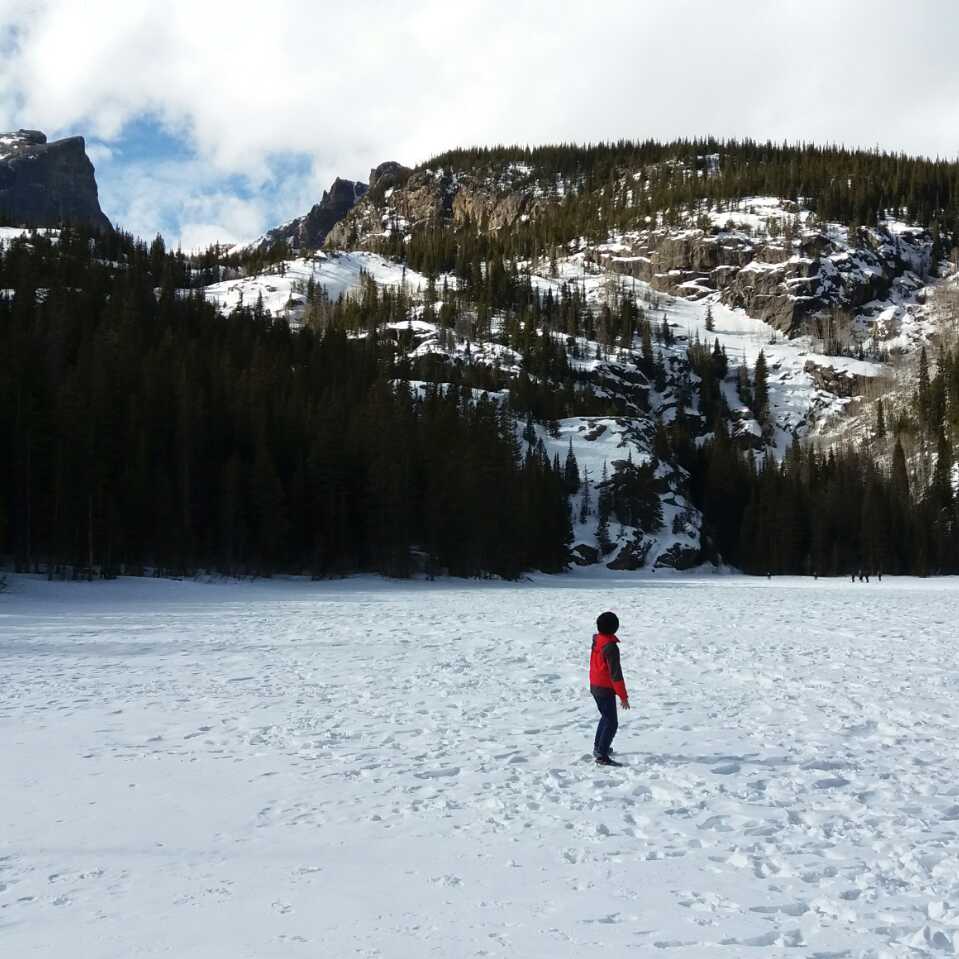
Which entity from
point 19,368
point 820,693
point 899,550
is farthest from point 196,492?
point 899,550

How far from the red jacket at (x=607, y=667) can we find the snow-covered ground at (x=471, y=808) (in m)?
1.07

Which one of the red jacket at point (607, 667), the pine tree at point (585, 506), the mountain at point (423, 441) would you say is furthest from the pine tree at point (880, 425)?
the red jacket at point (607, 667)

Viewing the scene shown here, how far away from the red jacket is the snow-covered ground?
42.2 inches

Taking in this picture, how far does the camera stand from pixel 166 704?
1370 cm

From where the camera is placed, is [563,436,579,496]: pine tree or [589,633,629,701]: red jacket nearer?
[589,633,629,701]: red jacket

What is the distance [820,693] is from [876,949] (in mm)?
10084

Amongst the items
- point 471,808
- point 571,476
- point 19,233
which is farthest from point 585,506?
point 19,233

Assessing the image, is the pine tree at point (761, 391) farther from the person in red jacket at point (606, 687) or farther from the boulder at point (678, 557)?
the person in red jacket at point (606, 687)

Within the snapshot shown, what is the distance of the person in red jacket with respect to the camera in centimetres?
1023

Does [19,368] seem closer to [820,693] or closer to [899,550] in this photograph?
[820,693]

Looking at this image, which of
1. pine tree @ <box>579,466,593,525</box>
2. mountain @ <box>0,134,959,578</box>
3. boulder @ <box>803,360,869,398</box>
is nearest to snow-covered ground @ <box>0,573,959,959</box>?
mountain @ <box>0,134,959,578</box>

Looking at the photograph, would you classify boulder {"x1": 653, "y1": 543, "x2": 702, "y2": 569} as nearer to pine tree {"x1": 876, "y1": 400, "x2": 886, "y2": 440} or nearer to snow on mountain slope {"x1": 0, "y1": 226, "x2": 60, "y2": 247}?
pine tree {"x1": 876, "y1": 400, "x2": 886, "y2": 440}

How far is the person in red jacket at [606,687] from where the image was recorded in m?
10.2

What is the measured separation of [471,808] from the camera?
852cm
